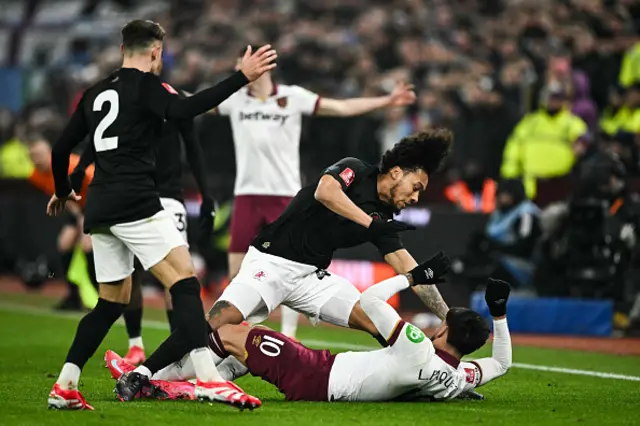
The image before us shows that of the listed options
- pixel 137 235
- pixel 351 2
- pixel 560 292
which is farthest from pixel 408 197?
pixel 351 2

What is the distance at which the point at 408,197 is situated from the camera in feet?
27.3

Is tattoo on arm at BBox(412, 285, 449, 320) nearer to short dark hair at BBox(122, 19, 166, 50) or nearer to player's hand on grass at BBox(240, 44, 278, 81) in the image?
player's hand on grass at BBox(240, 44, 278, 81)

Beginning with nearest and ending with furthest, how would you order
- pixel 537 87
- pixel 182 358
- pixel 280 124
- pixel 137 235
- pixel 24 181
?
1. pixel 137 235
2. pixel 182 358
3. pixel 280 124
4. pixel 537 87
5. pixel 24 181

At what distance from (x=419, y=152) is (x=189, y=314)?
→ 6.24 feet

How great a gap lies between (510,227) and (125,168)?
324 inches

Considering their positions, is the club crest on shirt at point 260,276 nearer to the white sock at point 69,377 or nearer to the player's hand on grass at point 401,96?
the white sock at point 69,377

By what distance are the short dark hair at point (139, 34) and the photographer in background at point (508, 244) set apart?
7.96 m

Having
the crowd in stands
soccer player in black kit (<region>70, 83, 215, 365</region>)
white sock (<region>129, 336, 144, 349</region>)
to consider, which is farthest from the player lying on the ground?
the crowd in stands

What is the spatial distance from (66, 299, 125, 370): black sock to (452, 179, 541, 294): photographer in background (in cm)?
774

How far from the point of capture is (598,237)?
46.8ft

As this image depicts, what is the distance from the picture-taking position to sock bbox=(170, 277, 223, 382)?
7309 mm

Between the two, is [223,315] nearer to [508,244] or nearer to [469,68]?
[508,244]

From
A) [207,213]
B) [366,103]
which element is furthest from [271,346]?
[366,103]

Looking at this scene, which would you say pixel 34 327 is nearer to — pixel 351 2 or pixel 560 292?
pixel 560 292
